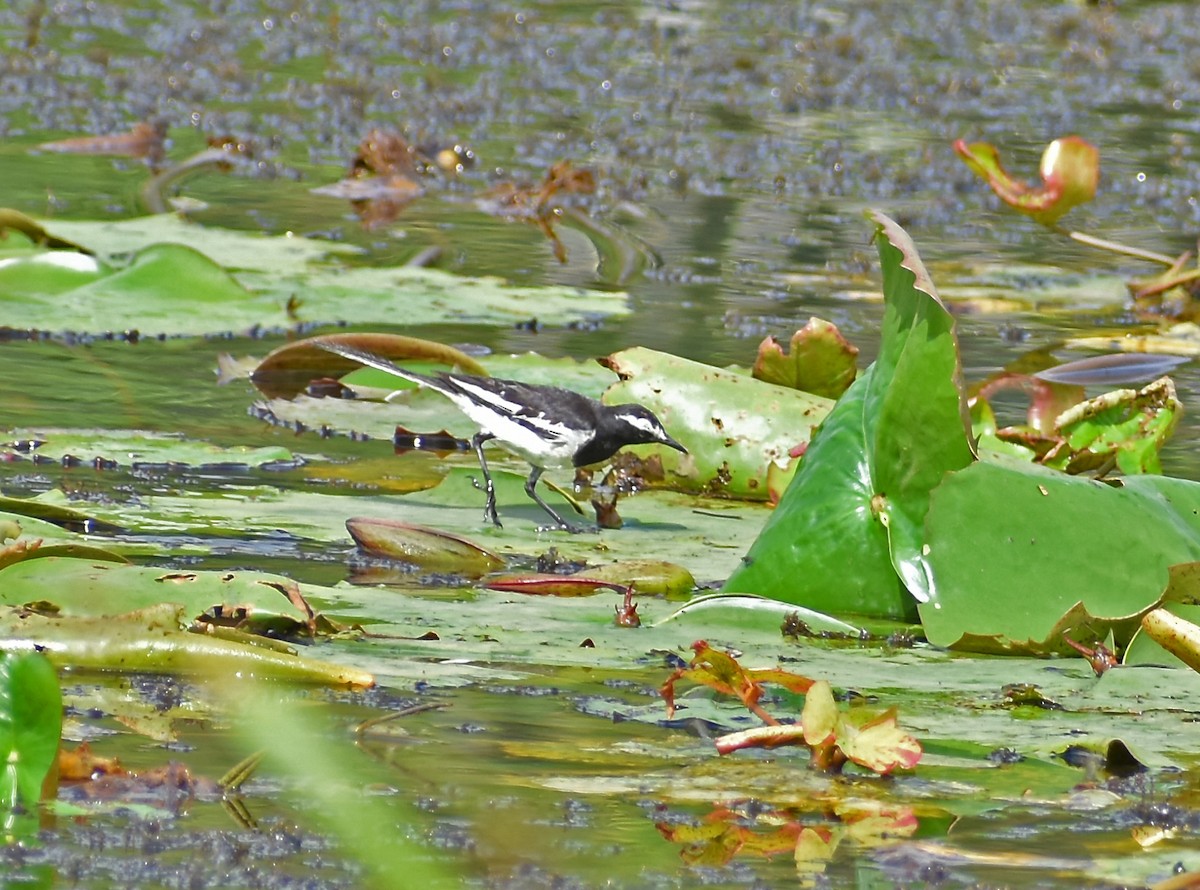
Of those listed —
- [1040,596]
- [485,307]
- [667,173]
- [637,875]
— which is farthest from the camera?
[667,173]

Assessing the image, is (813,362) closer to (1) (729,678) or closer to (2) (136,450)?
(2) (136,450)

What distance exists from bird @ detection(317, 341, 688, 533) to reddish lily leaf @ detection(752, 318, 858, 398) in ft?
1.33

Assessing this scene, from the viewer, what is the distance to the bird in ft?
16.2

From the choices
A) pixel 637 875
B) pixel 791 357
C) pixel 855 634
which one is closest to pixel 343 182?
pixel 791 357

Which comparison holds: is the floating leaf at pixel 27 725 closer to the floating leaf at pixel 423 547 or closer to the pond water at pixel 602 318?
the pond water at pixel 602 318

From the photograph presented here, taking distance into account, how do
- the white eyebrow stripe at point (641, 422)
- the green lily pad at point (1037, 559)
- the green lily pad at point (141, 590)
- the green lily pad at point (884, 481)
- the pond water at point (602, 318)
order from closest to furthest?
the pond water at point (602, 318)
the green lily pad at point (141, 590)
the green lily pad at point (1037, 559)
the green lily pad at point (884, 481)
the white eyebrow stripe at point (641, 422)

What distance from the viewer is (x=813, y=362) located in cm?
520

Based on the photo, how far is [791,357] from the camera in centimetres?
520

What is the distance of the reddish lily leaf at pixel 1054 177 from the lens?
250 inches

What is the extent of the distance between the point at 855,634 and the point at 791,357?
170 centimetres

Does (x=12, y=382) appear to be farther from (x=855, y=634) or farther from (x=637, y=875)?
(x=637, y=875)

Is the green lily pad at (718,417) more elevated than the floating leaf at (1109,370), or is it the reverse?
the green lily pad at (718,417)

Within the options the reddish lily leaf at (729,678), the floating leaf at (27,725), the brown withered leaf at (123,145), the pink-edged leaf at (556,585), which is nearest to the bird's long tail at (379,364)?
the pink-edged leaf at (556,585)

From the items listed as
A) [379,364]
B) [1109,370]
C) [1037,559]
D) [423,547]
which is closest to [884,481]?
[1037,559]
